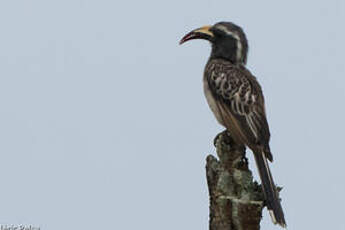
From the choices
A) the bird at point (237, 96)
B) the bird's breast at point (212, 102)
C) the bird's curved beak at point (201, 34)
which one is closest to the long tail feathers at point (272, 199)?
the bird at point (237, 96)

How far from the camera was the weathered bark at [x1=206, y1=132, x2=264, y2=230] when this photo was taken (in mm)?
7859

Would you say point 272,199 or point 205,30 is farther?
point 205,30

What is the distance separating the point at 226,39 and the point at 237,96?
1.27 meters

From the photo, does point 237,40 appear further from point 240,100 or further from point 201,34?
point 240,100

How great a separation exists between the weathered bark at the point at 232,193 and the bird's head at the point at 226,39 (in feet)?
8.78

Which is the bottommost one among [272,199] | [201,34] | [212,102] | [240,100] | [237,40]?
[272,199]

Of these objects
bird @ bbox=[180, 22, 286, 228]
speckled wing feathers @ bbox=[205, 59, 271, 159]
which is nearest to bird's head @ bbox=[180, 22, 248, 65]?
bird @ bbox=[180, 22, 286, 228]

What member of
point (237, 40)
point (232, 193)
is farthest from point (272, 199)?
point (237, 40)

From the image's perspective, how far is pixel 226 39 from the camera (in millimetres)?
10898

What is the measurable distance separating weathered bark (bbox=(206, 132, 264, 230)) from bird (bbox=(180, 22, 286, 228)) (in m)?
0.27

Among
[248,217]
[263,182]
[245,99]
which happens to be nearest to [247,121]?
[245,99]

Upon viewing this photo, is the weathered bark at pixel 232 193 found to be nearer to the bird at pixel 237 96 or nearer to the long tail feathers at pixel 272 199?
the long tail feathers at pixel 272 199

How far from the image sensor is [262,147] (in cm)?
916

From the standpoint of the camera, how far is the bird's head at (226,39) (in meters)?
10.9
